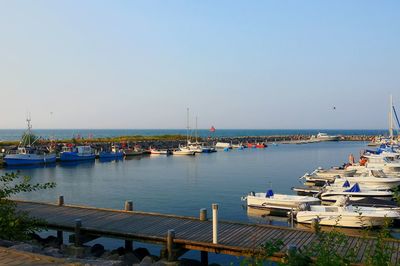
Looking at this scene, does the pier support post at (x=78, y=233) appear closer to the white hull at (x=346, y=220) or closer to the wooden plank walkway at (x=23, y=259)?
the wooden plank walkway at (x=23, y=259)

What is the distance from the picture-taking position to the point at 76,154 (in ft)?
214

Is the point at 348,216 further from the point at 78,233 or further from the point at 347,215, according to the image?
the point at 78,233

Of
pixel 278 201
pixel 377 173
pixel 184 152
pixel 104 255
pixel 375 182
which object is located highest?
pixel 377 173

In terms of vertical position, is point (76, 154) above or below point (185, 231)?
above

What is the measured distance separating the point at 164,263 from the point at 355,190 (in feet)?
65.6

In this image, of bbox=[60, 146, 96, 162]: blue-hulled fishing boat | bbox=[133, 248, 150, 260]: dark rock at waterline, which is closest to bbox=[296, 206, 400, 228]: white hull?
bbox=[133, 248, 150, 260]: dark rock at waterline

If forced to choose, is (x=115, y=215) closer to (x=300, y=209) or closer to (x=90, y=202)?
(x=300, y=209)

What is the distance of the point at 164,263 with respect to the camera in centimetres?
1388

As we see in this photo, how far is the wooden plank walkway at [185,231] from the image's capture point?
44.8ft

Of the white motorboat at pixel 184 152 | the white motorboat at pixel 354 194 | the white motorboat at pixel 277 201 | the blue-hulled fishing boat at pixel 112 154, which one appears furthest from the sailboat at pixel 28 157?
the white motorboat at pixel 354 194

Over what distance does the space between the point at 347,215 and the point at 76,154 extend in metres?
52.4

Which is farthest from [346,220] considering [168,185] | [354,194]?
[168,185]

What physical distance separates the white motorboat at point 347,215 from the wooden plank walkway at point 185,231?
22.7 ft

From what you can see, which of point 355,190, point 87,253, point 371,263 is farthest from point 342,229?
point 371,263
